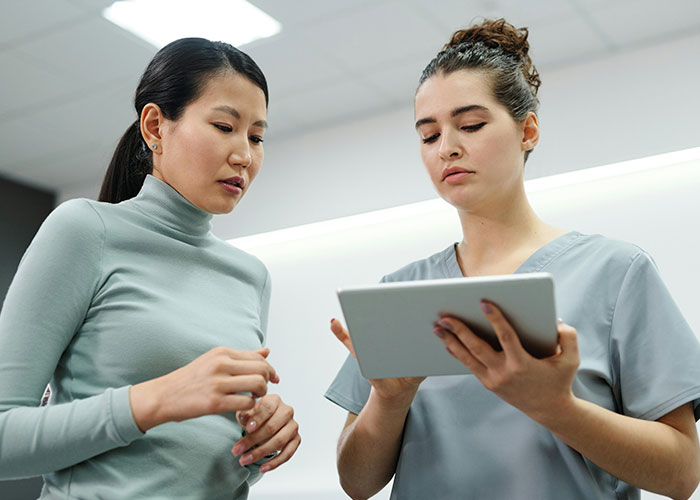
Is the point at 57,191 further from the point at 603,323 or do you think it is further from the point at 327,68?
the point at 603,323

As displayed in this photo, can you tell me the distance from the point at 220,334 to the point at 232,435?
163 millimetres

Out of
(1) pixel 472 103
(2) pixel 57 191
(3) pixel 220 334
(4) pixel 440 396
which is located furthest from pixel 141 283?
(2) pixel 57 191

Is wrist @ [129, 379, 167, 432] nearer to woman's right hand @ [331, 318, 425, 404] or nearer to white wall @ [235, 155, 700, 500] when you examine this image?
woman's right hand @ [331, 318, 425, 404]

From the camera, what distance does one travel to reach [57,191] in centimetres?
570

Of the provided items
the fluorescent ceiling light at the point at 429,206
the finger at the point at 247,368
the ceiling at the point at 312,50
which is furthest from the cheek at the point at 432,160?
the fluorescent ceiling light at the point at 429,206

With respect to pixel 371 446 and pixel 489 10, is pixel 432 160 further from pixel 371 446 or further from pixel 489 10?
pixel 489 10

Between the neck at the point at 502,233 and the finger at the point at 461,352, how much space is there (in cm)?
41

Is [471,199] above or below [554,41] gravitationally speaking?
below

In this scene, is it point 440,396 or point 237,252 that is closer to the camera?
point 440,396

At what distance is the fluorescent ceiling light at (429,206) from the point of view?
11.8 ft

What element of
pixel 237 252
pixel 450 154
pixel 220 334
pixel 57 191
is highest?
pixel 57 191

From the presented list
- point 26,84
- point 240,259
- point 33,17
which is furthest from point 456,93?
point 26,84

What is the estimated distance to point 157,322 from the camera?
1174 millimetres

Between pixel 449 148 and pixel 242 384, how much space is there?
549mm
